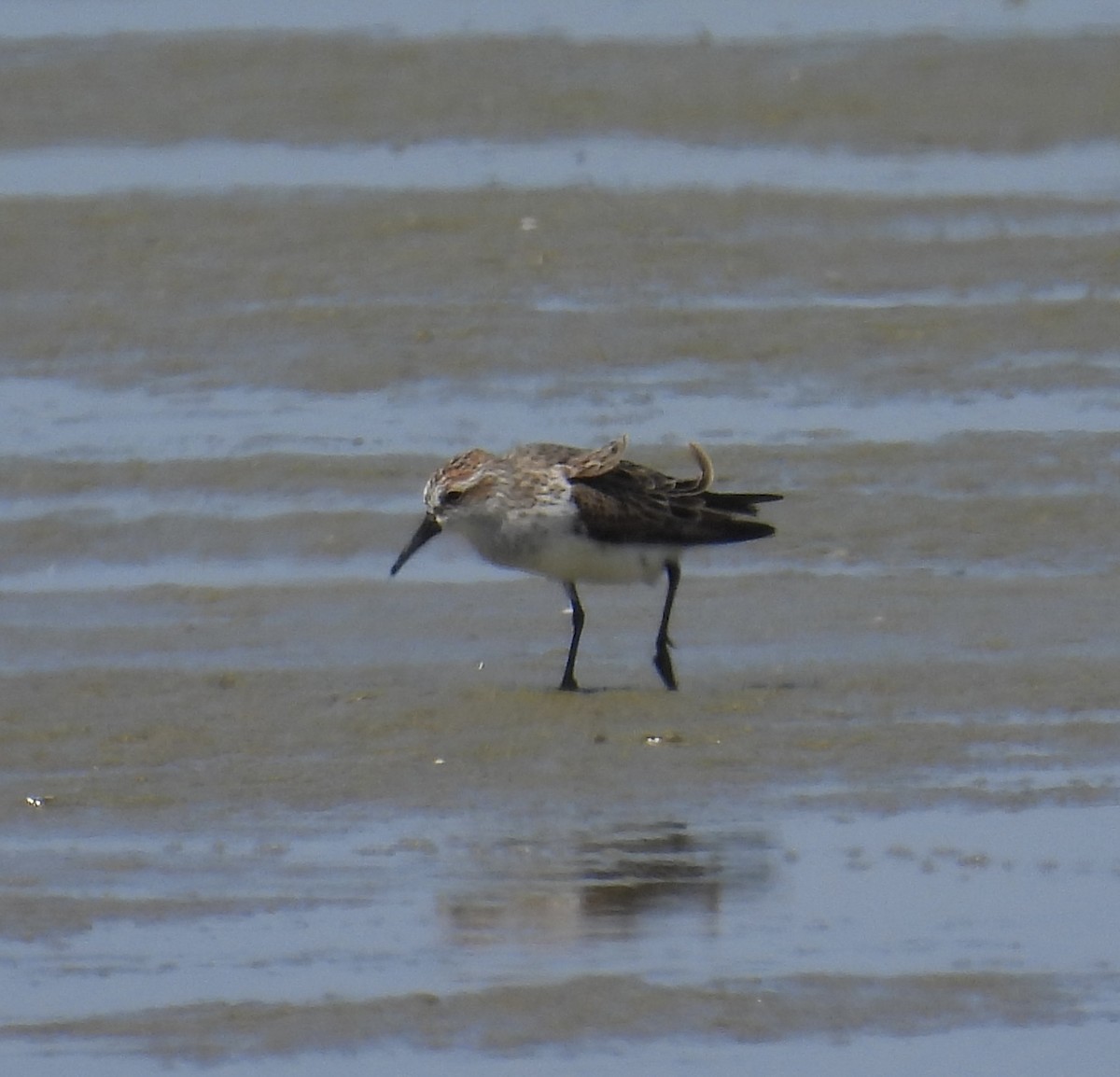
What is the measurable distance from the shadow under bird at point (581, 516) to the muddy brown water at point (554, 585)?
14.5 inches

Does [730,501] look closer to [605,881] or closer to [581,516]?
[581,516]

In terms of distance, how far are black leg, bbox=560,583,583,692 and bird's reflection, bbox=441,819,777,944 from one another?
1502 mm

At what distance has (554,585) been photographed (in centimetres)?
1109

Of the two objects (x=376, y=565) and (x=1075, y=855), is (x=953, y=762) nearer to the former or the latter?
(x=1075, y=855)

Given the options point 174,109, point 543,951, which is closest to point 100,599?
point 543,951

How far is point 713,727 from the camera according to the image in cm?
909

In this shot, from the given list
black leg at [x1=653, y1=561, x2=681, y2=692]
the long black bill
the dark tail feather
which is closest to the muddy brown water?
black leg at [x1=653, y1=561, x2=681, y2=692]

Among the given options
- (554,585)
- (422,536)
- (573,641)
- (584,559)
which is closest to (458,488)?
(422,536)

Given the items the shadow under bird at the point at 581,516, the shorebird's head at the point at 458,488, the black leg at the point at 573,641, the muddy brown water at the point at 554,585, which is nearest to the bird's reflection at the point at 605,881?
the muddy brown water at the point at 554,585

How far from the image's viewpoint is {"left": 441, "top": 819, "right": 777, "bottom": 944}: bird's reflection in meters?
7.19

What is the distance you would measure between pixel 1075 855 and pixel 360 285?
7.08 m

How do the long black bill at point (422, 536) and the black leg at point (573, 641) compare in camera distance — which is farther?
the long black bill at point (422, 536)

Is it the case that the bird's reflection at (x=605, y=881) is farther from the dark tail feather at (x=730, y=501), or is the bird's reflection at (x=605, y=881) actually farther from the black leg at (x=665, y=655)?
the dark tail feather at (x=730, y=501)

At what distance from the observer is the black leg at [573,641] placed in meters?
9.55
